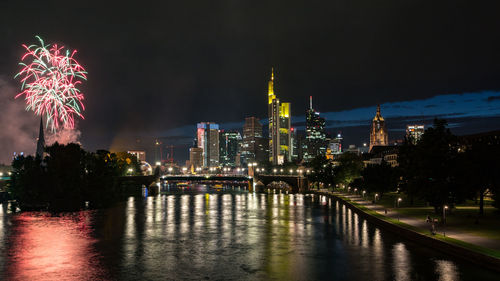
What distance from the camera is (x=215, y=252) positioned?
151 feet

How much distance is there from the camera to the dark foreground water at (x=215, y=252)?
3609cm

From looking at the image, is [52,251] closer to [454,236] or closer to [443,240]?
[443,240]

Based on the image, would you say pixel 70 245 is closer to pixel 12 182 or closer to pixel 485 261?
pixel 485 261

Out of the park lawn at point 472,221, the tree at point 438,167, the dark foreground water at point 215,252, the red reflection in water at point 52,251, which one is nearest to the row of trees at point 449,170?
the tree at point 438,167

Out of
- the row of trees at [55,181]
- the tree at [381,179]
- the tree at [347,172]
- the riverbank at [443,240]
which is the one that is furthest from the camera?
the tree at [347,172]

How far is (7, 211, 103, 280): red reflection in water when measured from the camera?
36.5m

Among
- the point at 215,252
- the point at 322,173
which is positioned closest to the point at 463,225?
the point at 215,252

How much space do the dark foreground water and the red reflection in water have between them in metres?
0.08

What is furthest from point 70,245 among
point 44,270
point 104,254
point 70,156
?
point 70,156

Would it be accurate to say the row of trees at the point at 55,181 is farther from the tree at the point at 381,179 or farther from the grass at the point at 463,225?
the tree at the point at 381,179

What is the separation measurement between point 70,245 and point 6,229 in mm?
20054

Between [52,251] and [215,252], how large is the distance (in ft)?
55.1

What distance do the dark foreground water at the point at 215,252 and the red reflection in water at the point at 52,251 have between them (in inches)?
3.3

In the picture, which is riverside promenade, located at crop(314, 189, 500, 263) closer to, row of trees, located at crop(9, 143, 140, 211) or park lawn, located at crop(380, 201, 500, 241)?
park lawn, located at crop(380, 201, 500, 241)
